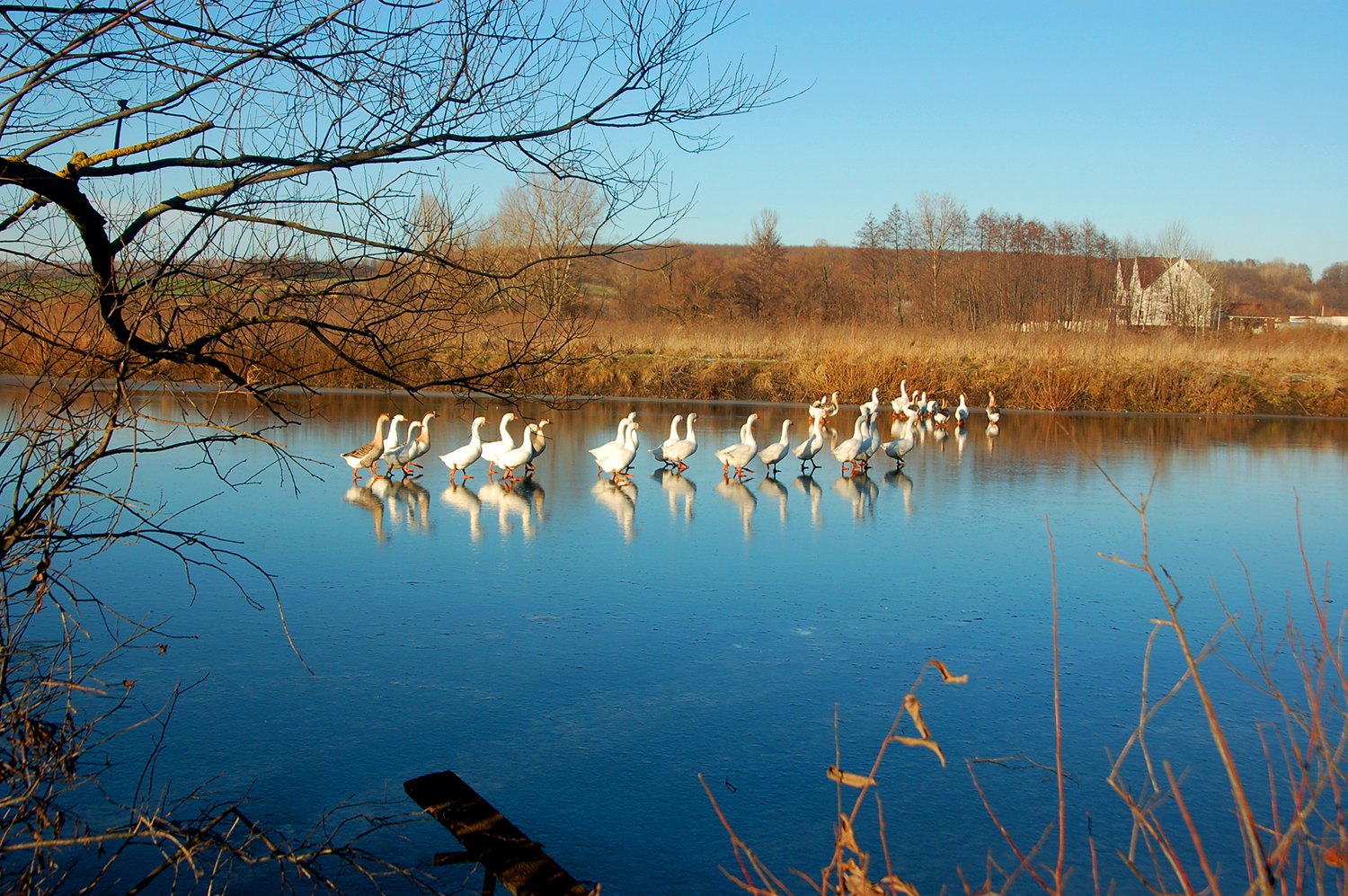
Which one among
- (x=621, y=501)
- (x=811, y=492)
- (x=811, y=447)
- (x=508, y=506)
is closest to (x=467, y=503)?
(x=508, y=506)

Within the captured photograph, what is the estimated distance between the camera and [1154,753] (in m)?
5.23

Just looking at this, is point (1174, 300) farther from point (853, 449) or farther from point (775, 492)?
point (775, 492)

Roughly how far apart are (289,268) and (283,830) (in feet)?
7.02

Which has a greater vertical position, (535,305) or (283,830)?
(535,305)

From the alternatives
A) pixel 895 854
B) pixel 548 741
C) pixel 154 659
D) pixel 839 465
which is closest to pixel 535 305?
pixel 548 741

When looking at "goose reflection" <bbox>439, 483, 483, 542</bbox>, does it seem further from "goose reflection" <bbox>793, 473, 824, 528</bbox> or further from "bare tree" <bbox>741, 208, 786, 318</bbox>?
"bare tree" <bbox>741, 208, 786, 318</bbox>

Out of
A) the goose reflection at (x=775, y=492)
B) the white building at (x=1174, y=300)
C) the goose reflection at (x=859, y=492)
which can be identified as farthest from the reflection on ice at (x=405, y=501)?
the white building at (x=1174, y=300)

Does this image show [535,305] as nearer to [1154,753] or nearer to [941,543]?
[1154,753]

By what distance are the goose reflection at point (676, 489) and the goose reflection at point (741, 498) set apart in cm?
37

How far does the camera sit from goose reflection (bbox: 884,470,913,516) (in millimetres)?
12328

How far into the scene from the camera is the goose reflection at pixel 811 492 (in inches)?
447

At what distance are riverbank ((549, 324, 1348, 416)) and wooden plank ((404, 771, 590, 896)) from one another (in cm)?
2189

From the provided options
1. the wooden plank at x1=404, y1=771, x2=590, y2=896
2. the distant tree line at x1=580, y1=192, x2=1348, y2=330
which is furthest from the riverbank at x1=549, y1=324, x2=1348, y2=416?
the wooden plank at x1=404, y1=771, x2=590, y2=896

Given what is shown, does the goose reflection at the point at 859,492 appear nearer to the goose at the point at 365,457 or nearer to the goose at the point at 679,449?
the goose at the point at 679,449
